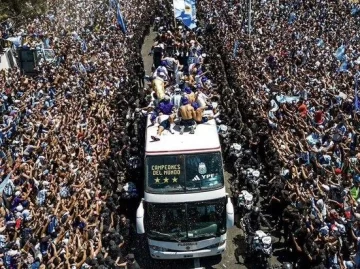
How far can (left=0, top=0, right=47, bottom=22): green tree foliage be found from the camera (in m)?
25.4

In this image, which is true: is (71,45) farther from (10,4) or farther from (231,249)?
(231,249)

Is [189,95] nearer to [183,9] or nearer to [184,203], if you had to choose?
[184,203]

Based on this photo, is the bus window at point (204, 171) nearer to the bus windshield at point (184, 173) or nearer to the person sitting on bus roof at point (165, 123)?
the bus windshield at point (184, 173)

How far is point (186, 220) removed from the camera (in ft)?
34.0

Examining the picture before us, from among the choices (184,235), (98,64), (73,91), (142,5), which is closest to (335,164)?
(184,235)

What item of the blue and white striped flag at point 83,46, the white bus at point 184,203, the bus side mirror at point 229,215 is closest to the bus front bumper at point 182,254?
the white bus at point 184,203

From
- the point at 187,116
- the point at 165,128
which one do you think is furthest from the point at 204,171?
the point at 165,128

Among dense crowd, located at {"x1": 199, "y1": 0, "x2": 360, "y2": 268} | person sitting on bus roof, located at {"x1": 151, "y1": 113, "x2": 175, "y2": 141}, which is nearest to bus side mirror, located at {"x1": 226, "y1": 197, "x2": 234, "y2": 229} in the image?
dense crowd, located at {"x1": 199, "y1": 0, "x2": 360, "y2": 268}

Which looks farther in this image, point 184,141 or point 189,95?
point 189,95

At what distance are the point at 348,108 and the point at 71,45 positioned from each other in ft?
40.6

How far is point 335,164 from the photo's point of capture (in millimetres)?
11680

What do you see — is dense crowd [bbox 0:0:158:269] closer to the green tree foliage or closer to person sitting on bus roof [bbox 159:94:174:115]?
person sitting on bus roof [bbox 159:94:174:115]

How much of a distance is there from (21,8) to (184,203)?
19.3m

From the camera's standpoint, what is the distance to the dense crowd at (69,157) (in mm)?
9289
